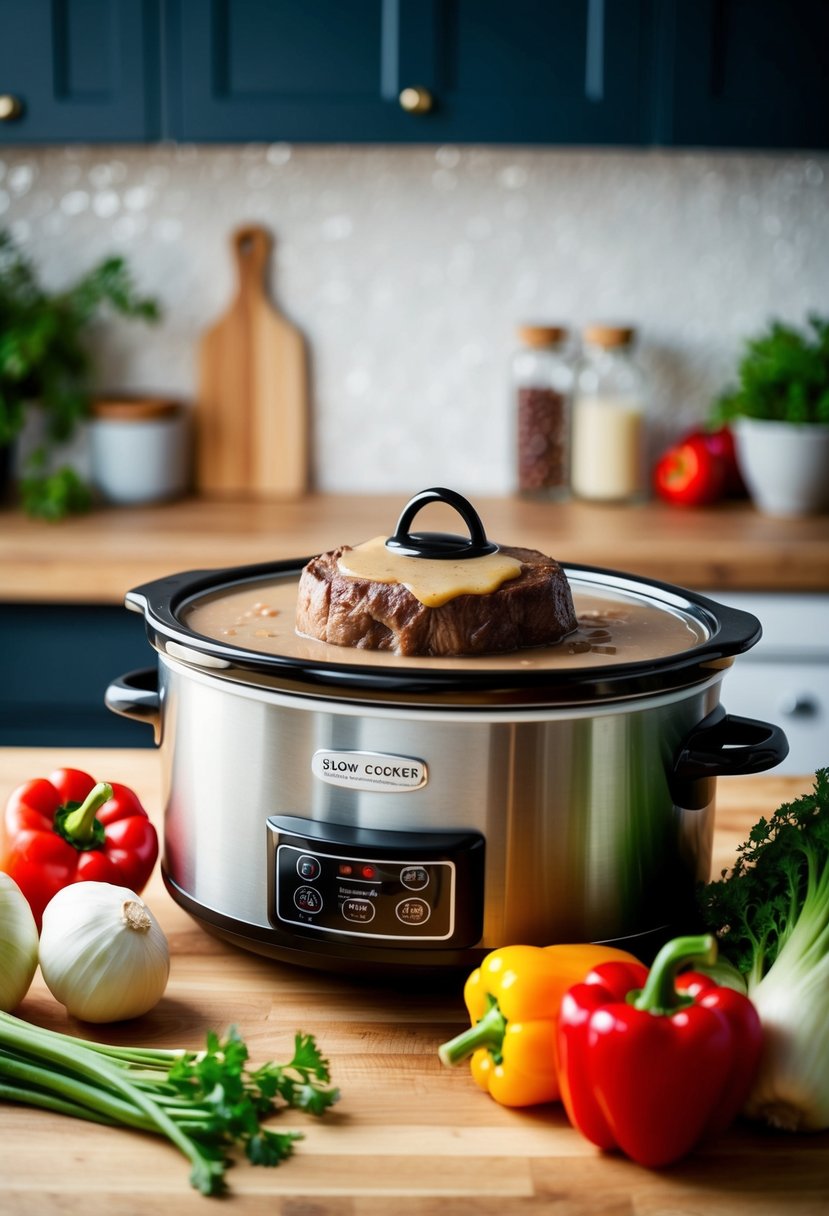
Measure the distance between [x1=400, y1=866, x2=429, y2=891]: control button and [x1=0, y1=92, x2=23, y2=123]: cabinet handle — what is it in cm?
214

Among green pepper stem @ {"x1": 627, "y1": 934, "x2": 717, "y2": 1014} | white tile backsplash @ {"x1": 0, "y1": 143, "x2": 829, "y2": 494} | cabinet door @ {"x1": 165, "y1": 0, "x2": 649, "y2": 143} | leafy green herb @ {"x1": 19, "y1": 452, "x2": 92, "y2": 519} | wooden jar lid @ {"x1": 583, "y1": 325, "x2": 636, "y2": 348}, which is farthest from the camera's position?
white tile backsplash @ {"x1": 0, "y1": 143, "x2": 829, "y2": 494}

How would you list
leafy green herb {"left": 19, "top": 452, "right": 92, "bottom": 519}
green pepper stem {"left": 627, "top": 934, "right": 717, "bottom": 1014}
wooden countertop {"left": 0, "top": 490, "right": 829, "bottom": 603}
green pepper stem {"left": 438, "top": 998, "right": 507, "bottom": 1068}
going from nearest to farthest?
1. green pepper stem {"left": 627, "top": 934, "right": 717, "bottom": 1014}
2. green pepper stem {"left": 438, "top": 998, "right": 507, "bottom": 1068}
3. wooden countertop {"left": 0, "top": 490, "right": 829, "bottom": 603}
4. leafy green herb {"left": 19, "top": 452, "right": 92, "bottom": 519}

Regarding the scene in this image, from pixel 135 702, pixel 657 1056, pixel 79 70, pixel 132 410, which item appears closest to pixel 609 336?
pixel 132 410

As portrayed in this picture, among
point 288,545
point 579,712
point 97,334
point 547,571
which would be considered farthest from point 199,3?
point 579,712

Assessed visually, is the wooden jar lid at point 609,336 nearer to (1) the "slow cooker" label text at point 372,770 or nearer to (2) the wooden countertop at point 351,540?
(2) the wooden countertop at point 351,540

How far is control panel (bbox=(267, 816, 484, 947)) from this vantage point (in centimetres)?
103

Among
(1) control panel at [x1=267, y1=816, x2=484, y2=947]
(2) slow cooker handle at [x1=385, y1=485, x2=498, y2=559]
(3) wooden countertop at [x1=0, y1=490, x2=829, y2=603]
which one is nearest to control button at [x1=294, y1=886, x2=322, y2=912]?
(1) control panel at [x1=267, y1=816, x2=484, y2=947]

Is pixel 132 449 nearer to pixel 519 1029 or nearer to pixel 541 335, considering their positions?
pixel 541 335

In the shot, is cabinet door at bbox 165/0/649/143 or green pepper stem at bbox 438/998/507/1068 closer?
green pepper stem at bbox 438/998/507/1068

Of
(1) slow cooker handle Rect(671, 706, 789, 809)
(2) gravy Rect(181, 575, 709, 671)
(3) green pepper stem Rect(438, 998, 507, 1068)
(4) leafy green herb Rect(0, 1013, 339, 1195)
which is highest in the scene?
(2) gravy Rect(181, 575, 709, 671)

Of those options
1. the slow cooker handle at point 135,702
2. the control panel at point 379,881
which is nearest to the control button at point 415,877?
the control panel at point 379,881

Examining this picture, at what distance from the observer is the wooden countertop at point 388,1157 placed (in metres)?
→ 0.84

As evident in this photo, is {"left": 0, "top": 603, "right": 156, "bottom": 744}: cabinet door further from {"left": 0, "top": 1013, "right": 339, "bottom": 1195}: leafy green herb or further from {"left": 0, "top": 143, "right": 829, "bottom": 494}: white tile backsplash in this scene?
{"left": 0, "top": 1013, "right": 339, "bottom": 1195}: leafy green herb

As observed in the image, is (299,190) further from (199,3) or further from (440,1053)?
(440,1053)
